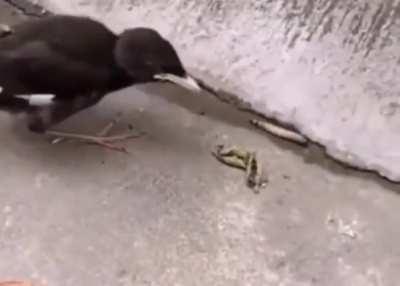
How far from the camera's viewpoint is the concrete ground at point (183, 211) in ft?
9.87

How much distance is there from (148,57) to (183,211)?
39 cm

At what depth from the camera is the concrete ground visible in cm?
301

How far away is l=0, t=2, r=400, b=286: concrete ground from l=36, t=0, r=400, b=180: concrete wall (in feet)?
0.30

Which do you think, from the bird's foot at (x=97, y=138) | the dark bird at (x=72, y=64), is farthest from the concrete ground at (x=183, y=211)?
the dark bird at (x=72, y=64)

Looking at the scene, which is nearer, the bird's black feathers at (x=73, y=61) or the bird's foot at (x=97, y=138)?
the bird's black feathers at (x=73, y=61)

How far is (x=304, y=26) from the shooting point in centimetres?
349

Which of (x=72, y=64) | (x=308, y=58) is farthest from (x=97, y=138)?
(x=308, y=58)

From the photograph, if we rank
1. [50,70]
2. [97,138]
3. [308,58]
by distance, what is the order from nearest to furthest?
[50,70]
[97,138]
[308,58]

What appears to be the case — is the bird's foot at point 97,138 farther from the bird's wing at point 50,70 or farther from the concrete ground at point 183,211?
the bird's wing at point 50,70

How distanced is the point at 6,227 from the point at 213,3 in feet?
3.05

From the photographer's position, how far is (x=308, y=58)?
11.4 ft

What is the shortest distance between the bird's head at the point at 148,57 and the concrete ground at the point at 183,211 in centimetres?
24

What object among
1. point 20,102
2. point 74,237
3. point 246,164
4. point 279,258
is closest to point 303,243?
point 279,258

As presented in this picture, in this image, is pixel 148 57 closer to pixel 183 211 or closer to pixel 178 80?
pixel 178 80
